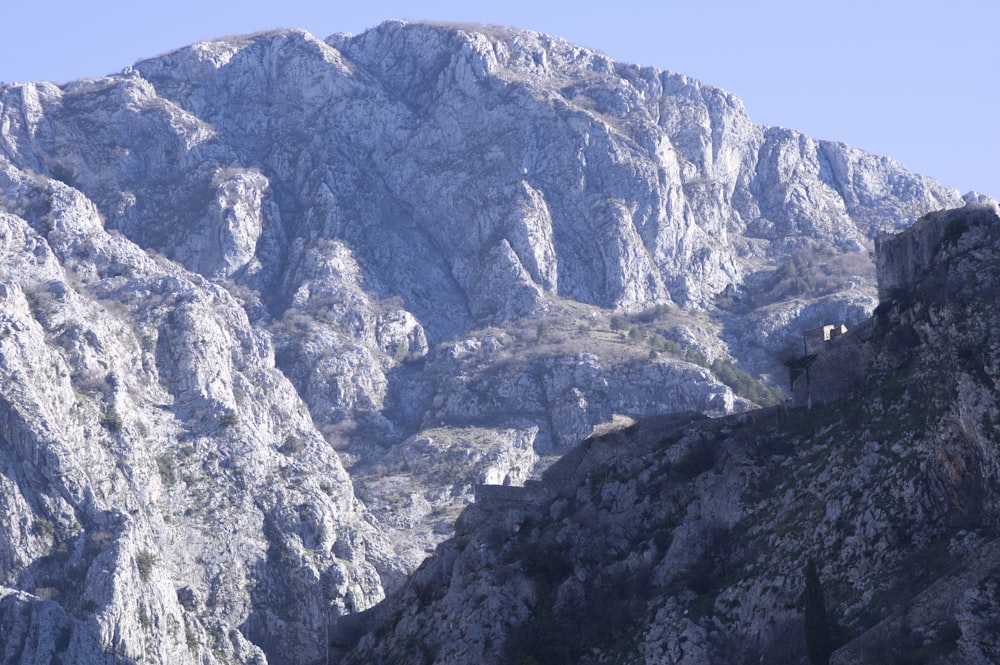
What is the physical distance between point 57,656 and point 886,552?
6010cm

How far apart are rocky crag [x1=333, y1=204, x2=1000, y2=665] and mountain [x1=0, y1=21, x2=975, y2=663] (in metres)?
38.9

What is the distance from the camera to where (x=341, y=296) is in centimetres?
15612

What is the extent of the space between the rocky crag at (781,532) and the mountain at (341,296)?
128 ft

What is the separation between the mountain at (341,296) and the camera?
114 metres

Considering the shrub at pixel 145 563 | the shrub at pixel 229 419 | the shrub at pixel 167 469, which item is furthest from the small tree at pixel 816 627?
the shrub at pixel 229 419

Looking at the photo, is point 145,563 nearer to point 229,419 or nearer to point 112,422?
point 112,422

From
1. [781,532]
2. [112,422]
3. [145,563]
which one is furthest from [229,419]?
[781,532]

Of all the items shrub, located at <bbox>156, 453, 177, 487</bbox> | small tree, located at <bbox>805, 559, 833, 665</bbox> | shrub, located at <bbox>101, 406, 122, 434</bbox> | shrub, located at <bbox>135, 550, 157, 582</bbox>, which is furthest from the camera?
shrub, located at <bbox>156, 453, 177, 487</bbox>

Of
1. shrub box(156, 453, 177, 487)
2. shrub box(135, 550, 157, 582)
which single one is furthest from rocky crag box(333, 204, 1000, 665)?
shrub box(156, 453, 177, 487)

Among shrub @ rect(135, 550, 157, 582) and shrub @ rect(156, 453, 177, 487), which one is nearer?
shrub @ rect(135, 550, 157, 582)

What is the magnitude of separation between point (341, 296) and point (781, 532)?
96.9 metres

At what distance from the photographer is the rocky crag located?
54094mm

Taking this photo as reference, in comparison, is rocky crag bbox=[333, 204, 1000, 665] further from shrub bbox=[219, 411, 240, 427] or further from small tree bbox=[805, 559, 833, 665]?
shrub bbox=[219, 411, 240, 427]

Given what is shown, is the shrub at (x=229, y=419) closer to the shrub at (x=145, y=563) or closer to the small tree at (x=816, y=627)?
the shrub at (x=145, y=563)
